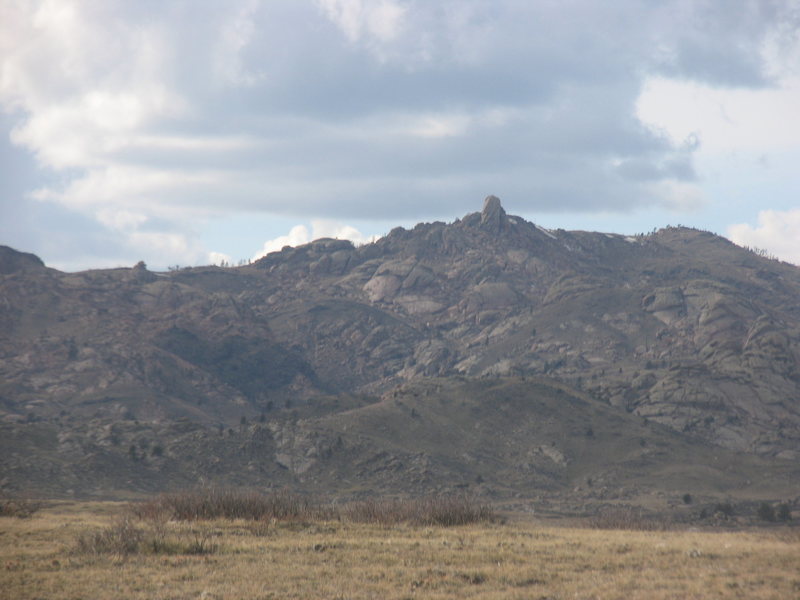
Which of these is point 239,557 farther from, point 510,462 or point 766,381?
point 766,381

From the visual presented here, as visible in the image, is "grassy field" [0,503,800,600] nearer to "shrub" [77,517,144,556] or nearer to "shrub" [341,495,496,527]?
"shrub" [77,517,144,556]

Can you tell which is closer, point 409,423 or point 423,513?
point 423,513

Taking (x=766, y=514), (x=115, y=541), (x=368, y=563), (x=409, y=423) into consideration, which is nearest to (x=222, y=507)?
(x=115, y=541)

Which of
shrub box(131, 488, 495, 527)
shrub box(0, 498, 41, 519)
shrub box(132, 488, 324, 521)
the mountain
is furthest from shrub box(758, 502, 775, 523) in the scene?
shrub box(0, 498, 41, 519)

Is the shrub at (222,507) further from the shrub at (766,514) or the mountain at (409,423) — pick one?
the shrub at (766,514)

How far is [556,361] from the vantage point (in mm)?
198625

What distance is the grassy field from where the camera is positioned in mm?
20547

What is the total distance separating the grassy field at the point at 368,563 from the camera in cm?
2055

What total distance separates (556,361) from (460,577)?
180011 millimetres

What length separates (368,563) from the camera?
23.8 metres

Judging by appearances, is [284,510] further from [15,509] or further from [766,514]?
[766,514]

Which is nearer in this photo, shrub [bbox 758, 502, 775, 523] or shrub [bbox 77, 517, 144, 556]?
shrub [bbox 77, 517, 144, 556]

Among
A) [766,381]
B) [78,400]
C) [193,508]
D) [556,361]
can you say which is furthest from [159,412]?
[193,508]

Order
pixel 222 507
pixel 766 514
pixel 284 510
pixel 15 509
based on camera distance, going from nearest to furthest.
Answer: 1. pixel 222 507
2. pixel 284 510
3. pixel 15 509
4. pixel 766 514
